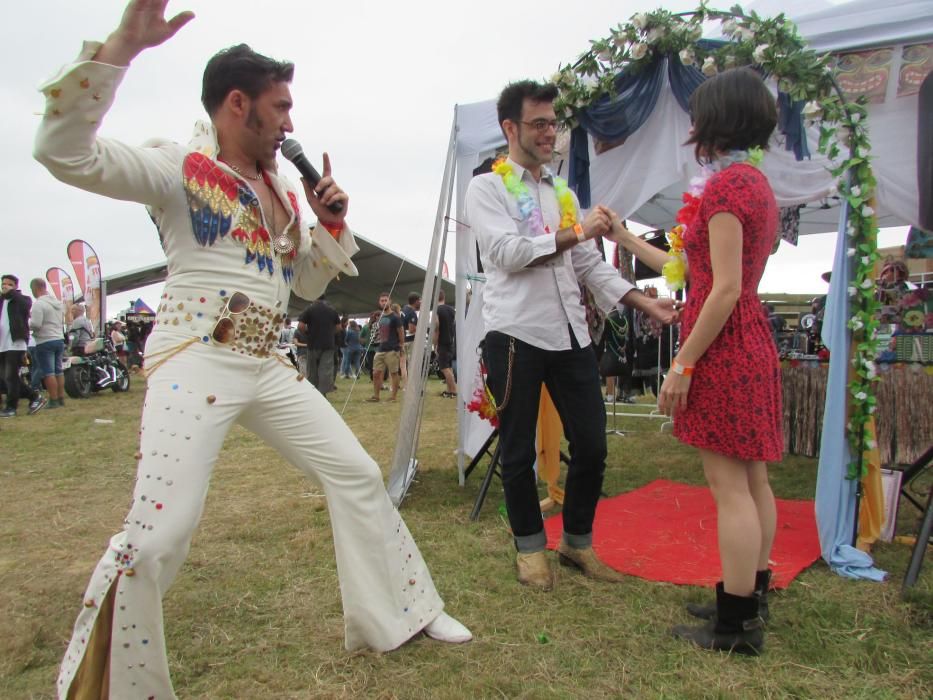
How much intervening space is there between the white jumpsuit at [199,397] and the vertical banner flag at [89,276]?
14238mm

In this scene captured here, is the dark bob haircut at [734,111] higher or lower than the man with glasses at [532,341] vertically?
higher

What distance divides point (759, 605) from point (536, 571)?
0.87 meters

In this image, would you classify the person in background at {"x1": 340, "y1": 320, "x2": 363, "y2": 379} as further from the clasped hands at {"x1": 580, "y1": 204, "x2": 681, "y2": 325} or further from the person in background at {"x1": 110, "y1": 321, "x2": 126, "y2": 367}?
the clasped hands at {"x1": 580, "y1": 204, "x2": 681, "y2": 325}

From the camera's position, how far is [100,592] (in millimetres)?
1638

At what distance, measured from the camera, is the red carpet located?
2.98m

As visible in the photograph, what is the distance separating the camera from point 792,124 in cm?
381

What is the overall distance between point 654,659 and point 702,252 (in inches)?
52.1

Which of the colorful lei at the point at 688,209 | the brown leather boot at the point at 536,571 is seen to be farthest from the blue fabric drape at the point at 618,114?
the brown leather boot at the point at 536,571

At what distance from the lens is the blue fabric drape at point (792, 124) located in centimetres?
375

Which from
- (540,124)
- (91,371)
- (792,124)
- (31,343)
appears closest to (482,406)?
(540,124)

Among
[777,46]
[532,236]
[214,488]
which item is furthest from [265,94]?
[214,488]

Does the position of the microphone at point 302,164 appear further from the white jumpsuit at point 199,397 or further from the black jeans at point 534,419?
the black jeans at point 534,419

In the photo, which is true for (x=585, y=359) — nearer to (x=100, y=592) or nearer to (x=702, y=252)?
(x=702, y=252)

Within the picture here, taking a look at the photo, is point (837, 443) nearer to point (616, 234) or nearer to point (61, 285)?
point (616, 234)
